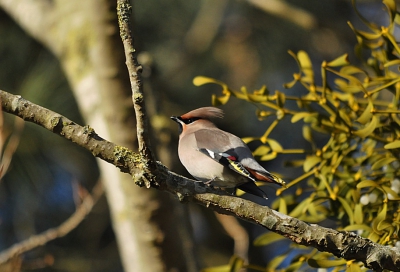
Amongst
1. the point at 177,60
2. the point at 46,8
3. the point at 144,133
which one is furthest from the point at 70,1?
the point at 177,60

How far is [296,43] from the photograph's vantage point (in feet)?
17.9

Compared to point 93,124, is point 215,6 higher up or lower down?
higher up

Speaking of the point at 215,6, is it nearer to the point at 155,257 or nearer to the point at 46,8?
the point at 46,8

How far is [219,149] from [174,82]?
3129 millimetres

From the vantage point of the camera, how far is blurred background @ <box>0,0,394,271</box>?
15.2 feet

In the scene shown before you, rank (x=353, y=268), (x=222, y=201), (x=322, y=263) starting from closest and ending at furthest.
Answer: (x=222, y=201) → (x=353, y=268) → (x=322, y=263)

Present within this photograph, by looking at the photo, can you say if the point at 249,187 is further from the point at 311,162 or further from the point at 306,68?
the point at 306,68

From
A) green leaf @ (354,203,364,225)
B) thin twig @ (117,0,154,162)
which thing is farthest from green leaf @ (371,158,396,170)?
thin twig @ (117,0,154,162)

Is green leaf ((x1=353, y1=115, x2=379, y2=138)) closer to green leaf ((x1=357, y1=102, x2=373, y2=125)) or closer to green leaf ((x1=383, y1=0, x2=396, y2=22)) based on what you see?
green leaf ((x1=357, y1=102, x2=373, y2=125))

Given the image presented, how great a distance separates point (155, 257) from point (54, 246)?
3.14 m

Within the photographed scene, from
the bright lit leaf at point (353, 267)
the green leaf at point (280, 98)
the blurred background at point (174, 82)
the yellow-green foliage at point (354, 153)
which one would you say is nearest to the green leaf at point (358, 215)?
the yellow-green foliage at point (354, 153)

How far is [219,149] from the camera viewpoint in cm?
221

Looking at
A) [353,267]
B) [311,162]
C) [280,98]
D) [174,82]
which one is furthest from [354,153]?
[174,82]

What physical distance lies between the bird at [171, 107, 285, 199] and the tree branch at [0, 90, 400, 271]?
0.39 m
